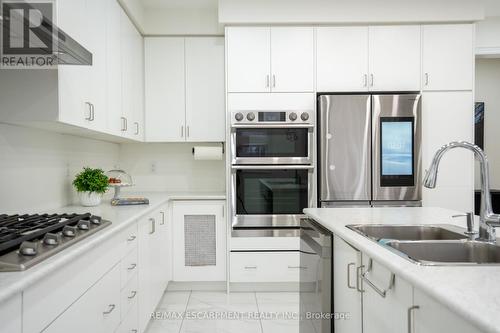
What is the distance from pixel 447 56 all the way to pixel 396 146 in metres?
0.96

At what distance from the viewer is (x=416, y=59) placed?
311 cm

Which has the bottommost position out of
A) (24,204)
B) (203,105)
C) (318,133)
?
(24,204)

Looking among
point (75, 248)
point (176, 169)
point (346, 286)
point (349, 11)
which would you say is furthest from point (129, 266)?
point (349, 11)

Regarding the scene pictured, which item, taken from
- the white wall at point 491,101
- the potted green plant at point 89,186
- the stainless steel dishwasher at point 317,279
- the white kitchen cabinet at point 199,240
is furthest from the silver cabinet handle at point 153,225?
the white wall at point 491,101

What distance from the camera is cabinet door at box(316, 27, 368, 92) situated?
10.2 feet

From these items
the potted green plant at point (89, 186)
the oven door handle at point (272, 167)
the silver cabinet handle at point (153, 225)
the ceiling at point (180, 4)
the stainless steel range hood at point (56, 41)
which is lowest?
the silver cabinet handle at point (153, 225)

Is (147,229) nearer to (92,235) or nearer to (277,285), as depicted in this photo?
(92,235)

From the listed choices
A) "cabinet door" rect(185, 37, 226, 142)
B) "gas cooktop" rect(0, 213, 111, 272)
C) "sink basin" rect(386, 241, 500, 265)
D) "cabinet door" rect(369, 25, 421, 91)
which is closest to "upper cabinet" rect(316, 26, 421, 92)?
"cabinet door" rect(369, 25, 421, 91)

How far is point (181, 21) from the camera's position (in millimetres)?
3387

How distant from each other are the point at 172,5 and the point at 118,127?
1441 mm

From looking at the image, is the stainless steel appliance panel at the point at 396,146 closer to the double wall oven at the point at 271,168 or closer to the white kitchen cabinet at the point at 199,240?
the double wall oven at the point at 271,168

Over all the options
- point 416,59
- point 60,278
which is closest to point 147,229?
point 60,278

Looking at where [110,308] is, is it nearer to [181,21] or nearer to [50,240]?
[50,240]

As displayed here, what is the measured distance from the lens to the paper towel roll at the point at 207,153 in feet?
11.2
